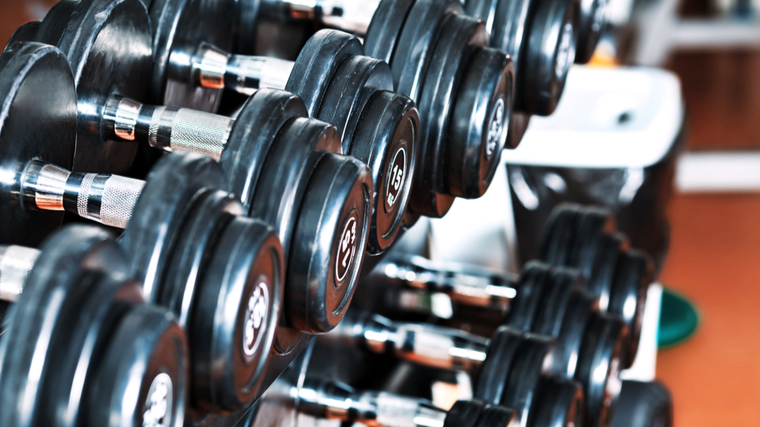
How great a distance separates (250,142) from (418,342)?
1.59ft

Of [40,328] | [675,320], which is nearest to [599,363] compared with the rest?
[40,328]

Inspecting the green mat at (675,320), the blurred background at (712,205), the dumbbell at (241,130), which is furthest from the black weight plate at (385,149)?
the green mat at (675,320)

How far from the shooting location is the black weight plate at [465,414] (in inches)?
26.4

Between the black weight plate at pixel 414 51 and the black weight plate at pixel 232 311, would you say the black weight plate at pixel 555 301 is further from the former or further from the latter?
the black weight plate at pixel 232 311

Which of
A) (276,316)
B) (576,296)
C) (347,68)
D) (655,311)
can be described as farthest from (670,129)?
(276,316)

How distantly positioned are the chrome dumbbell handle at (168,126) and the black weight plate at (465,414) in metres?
0.32

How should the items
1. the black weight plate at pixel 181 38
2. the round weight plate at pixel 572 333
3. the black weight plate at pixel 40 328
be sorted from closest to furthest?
1. the black weight plate at pixel 40 328
2. the black weight plate at pixel 181 38
3. the round weight plate at pixel 572 333

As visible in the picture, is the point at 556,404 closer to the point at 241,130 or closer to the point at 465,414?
the point at 465,414

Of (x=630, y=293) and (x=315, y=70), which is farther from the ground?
(x=315, y=70)

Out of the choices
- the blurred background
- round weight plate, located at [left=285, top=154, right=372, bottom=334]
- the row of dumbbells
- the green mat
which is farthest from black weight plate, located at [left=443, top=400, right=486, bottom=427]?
the green mat

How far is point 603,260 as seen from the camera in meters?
0.99

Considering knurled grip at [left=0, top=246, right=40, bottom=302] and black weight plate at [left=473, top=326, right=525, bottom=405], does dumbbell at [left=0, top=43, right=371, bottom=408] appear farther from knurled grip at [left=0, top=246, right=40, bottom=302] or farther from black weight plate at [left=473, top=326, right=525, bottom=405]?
black weight plate at [left=473, top=326, right=525, bottom=405]

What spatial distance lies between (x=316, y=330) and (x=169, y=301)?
13cm

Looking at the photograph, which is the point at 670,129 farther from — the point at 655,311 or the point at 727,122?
the point at 727,122
